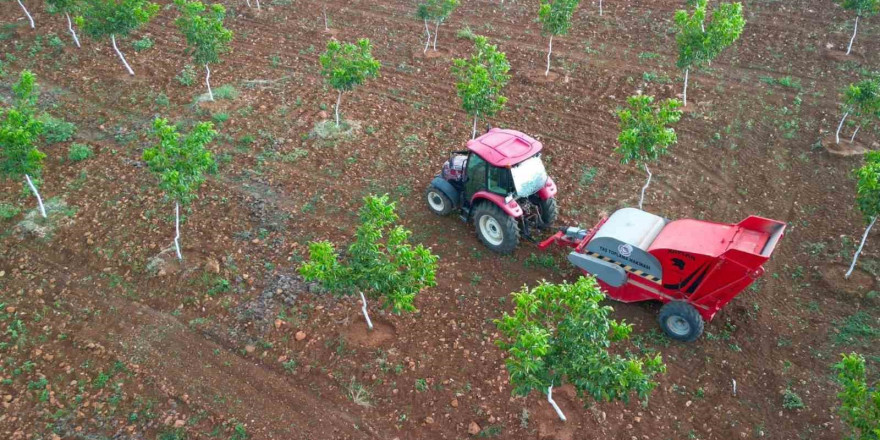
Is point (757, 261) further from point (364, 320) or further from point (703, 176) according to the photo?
point (364, 320)

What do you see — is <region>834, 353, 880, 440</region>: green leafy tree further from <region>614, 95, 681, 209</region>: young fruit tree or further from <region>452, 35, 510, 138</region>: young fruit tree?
<region>452, 35, 510, 138</region>: young fruit tree

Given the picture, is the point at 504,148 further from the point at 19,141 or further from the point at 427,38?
the point at 427,38

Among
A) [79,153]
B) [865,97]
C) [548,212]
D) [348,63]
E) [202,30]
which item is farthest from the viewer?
[202,30]

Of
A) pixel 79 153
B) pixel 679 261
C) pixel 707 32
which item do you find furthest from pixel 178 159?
pixel 707 32

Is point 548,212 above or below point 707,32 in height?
below

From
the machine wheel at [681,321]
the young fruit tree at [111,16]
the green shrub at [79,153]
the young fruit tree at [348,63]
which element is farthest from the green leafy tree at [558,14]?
the green shrub at [79,153]

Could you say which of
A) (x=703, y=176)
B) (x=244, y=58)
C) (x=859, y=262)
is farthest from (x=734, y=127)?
(x=244, y=58)

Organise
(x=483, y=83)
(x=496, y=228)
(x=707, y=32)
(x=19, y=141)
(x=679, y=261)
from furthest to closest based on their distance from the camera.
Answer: (x=707, y=32)
(x=483, y=83)
(x=496, y=228)
(x=19, y=141)
(x=679, y=261)
